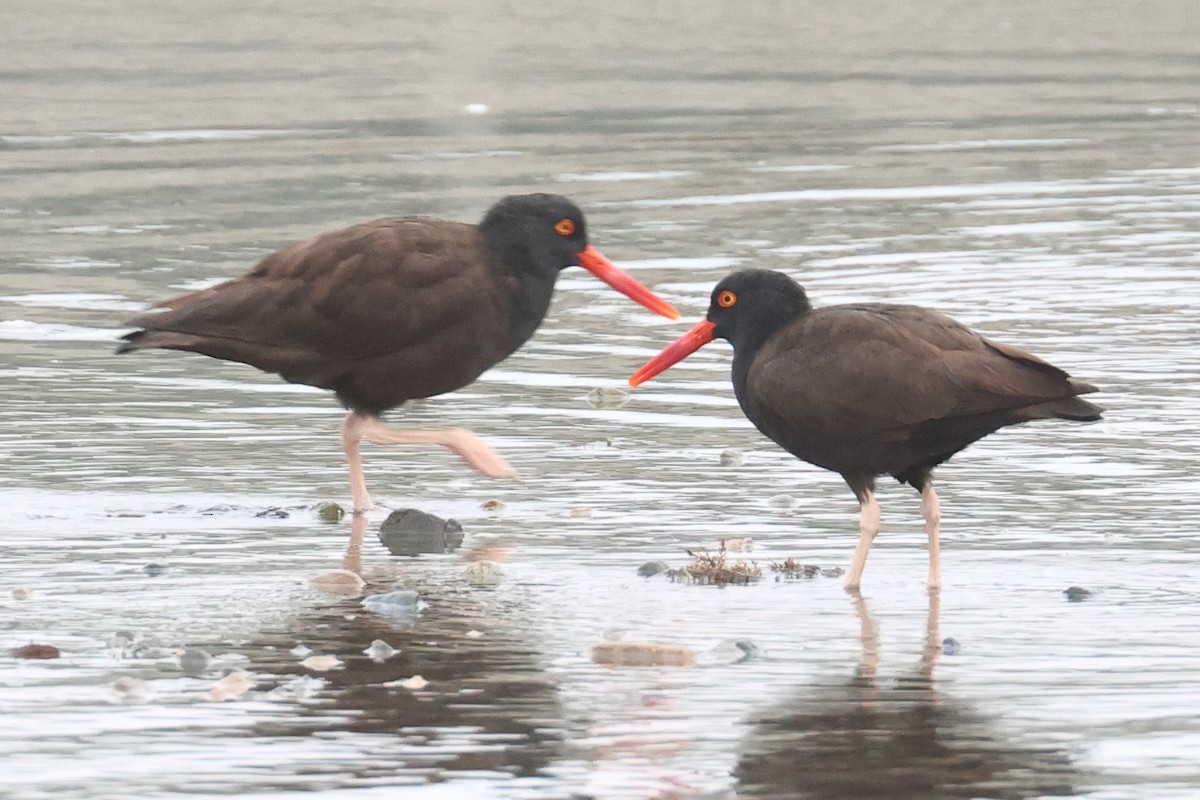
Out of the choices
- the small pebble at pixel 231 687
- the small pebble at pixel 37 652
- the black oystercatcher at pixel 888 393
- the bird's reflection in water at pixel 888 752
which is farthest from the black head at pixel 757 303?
the small pebble at pixel 37 652

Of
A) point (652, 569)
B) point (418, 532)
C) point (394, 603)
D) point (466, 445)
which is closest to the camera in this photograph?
point (394, 603)

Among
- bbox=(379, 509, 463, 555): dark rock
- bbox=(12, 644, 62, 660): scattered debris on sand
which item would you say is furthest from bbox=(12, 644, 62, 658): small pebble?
bbox=(379, 509, 463, 555): dark rock

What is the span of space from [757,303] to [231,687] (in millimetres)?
2463

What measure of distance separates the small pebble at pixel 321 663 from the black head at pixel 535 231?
8.56 ft

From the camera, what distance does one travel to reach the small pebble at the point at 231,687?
5.70m

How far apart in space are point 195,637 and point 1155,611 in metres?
2.61

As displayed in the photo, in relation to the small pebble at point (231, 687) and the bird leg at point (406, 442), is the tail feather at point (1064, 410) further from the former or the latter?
the small pebble at point (231, 687)

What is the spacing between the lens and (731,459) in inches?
344

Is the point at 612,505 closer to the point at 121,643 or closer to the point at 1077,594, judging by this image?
the point at 1077,594

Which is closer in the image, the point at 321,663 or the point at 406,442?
the point at 321,663

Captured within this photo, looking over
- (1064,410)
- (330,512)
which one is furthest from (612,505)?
(1064,410)

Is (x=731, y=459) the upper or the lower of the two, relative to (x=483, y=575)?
upper

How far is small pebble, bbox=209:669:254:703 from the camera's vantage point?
5699 mm

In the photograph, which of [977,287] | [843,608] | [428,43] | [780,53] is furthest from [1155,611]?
[428,43]
